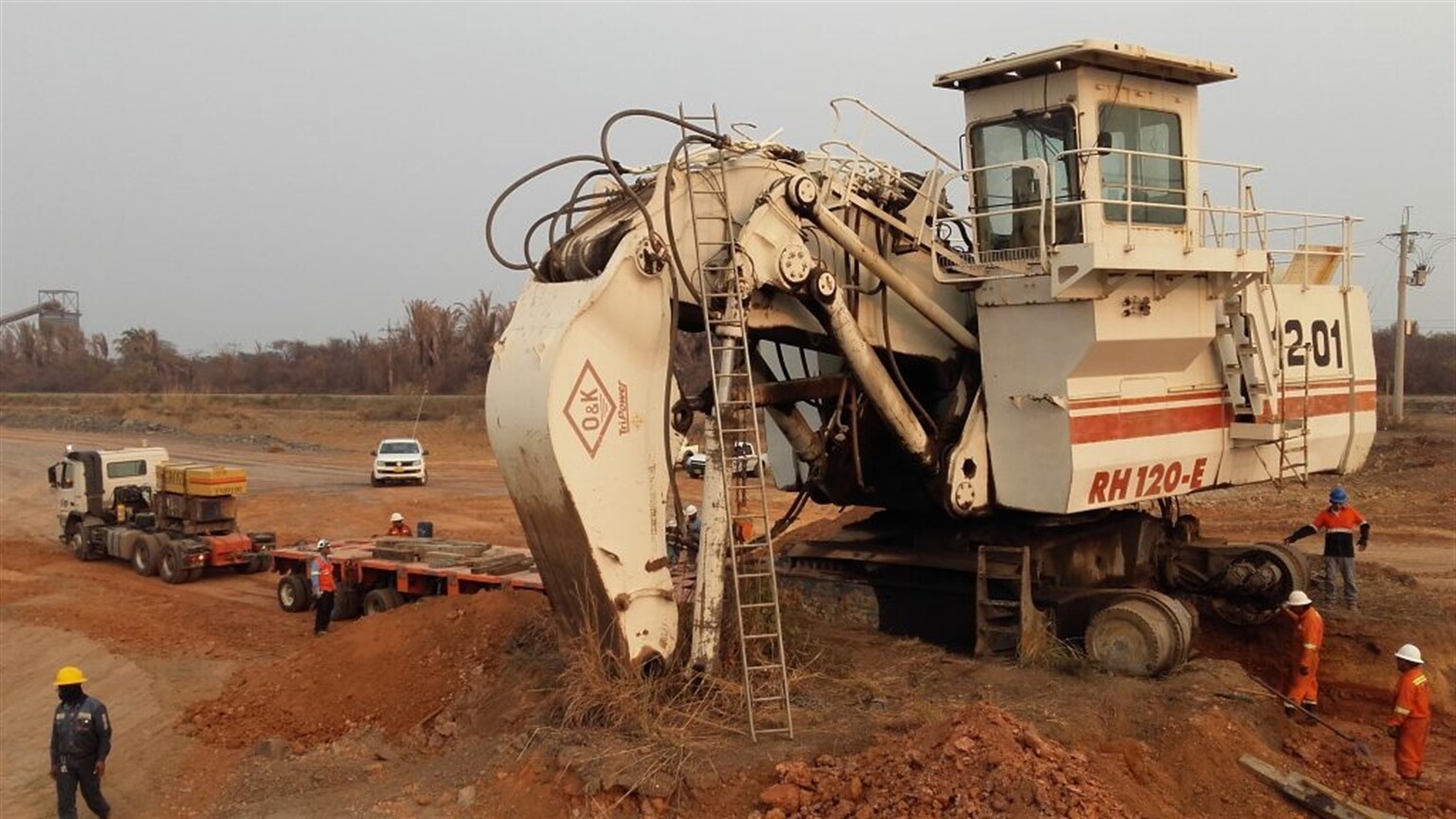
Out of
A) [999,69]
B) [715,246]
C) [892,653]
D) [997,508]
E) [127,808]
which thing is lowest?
[127,808]

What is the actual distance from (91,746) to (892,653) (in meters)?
7.16

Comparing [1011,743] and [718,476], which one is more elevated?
[718,476]

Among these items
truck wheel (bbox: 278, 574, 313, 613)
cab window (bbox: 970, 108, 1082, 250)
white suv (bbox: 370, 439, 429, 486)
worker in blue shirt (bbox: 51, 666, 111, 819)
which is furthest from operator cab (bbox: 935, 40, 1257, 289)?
white suv (bbox: 370, 439, 429, 486)

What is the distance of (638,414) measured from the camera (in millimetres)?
9250

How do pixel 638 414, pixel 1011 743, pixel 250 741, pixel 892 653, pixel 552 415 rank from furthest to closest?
pixel 250 741 → pixel 892 653 → pixel 638 414 → pixel 552 415 → pixel 1011 743

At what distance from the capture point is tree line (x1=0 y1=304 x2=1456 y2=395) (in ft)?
223

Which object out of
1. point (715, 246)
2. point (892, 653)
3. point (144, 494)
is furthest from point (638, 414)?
point (144, 494)

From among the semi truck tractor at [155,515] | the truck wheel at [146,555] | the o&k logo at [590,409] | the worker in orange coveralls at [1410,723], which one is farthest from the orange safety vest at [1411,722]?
the truck wheel at [146,555]

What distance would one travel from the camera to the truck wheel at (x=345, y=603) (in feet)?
61.0

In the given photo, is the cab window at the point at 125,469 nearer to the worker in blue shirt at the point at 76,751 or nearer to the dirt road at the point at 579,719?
the dirt road at the point at 579,719

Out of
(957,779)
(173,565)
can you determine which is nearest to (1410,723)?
(957,779)

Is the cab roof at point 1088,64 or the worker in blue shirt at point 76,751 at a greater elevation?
the cab roof at point 1088,64

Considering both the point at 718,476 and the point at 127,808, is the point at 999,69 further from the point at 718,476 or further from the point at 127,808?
the point at 127,808

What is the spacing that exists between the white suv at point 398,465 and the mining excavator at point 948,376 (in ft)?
86.3
